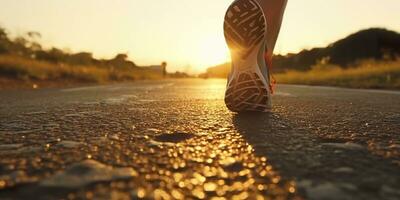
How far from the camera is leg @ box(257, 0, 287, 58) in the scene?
2.14 meters

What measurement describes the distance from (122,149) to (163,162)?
0.66 ft

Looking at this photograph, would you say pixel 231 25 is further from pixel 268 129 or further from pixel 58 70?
pixel 58 70

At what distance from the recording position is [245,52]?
1946mm

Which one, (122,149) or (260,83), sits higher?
(260,83)

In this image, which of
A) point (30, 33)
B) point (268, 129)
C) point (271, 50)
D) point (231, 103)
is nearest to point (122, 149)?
point (268, 129)

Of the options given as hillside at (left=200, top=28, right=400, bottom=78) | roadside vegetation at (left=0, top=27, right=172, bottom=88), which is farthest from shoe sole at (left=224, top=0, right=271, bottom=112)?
→ hillside at (left=200, top=28, right=400, bottom=78)

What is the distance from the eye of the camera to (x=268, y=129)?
1.46 m

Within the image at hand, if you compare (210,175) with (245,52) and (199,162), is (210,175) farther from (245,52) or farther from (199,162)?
(245,52)

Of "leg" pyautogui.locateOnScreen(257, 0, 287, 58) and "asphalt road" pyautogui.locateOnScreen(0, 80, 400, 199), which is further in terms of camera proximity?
"leg" pyautogui.locateOnScreen(257, 0, 287, 58)

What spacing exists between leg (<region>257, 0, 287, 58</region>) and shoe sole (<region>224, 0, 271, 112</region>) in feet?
0.78

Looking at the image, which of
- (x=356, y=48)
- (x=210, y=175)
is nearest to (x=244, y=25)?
(x=210, y=175)

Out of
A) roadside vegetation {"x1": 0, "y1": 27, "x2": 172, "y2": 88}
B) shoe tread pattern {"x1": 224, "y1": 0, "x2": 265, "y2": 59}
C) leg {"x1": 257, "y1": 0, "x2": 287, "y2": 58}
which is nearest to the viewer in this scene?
shoe tread pattern {"x1": 224, "y1": 0, "x2": 265, "y2": 59}

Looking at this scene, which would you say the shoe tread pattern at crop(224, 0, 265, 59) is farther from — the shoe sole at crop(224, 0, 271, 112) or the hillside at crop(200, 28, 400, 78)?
the hillside at crop(200, 28, 400, 78)

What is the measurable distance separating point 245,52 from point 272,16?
13.8 inches
